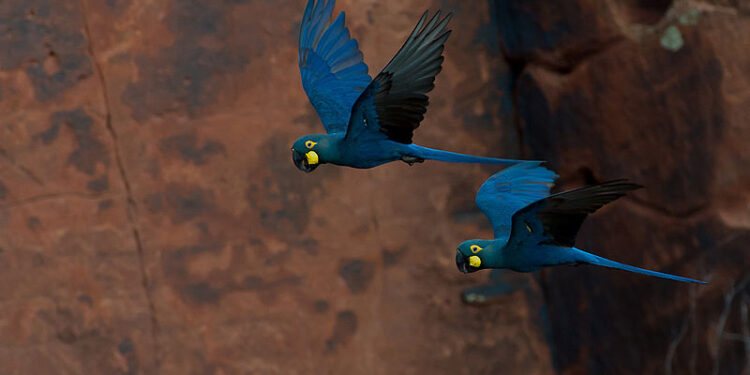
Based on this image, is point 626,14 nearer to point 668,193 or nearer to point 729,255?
point 668,193

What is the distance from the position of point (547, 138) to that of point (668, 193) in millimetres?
349

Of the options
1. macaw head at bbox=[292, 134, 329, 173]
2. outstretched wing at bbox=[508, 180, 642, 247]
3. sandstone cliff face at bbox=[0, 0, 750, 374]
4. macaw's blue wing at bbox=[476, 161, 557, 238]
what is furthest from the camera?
sandstone cliff face at bbox=[0, 0, 750, 374]

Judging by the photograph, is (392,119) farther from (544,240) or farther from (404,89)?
(544,240)

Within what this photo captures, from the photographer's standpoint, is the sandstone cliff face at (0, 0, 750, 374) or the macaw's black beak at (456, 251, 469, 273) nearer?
the macaw's black beak at (456, 251, 469, 273)

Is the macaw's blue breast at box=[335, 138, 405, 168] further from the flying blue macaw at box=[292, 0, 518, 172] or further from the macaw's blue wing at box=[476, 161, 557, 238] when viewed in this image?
the macaw's blue wing at box=[476, 161, 557, 238]

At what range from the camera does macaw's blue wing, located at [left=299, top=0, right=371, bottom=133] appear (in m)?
0.98

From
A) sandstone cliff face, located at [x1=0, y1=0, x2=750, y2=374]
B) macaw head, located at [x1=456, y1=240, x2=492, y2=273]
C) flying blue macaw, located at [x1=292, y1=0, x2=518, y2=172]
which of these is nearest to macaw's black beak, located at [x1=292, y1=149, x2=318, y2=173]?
flying blue macaw, located at [x1=292, y1=0, x2=518, y2=172]

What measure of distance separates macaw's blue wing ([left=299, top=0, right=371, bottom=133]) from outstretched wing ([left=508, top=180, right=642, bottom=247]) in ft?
1.04

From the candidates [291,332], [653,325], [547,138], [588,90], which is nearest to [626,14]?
[588,90]

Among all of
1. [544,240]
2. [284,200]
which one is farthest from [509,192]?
[284,200]

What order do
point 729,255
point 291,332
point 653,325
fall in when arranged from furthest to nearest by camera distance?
point 291,332 < point 653,325 < point 729,255

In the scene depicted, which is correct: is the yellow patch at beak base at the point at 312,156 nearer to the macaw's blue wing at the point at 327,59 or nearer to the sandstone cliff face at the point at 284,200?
the macaw's blue wing at the point at 327,59

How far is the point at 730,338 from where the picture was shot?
1797 millimetres

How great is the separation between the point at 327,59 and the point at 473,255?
1.21 ft
